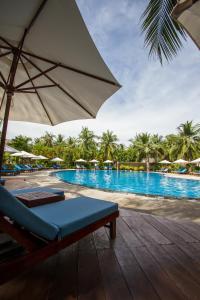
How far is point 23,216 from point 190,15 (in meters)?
2.24

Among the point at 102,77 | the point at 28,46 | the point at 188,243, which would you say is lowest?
the point at 188,243

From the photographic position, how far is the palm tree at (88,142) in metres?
33.3

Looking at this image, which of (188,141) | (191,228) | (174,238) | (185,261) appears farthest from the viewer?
(188,141)

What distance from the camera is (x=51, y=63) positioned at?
108 inches

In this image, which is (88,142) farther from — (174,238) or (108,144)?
(174,238)

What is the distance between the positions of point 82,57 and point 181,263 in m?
2.98

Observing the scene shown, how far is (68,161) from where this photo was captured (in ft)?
103

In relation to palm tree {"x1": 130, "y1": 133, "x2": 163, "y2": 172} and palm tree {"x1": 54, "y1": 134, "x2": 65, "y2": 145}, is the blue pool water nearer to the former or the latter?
palm tree {"x1": 130, "y1": 133, "x2": 163, "y2": 172}

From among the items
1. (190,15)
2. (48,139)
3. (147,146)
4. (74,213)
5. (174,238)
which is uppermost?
(48,139)

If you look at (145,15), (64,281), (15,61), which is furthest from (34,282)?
(145,15)

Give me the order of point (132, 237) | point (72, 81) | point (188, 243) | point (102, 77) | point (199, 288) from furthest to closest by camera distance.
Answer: point (72, 81) → point (102, 77) → point (132, 237) → point (188, 243) → point (199, 288)

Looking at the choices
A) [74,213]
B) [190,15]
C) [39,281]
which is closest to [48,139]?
[74,213]

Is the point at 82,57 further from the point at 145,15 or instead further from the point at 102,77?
the point at 145,15

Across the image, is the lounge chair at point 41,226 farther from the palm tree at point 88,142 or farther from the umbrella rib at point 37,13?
the palm tree at point 88,142
